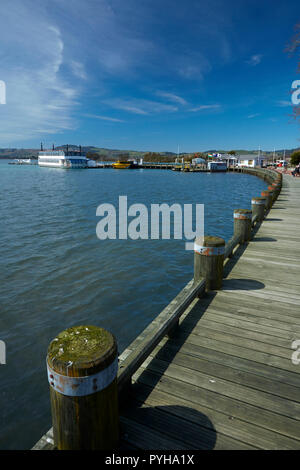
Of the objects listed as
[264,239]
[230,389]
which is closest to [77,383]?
[230,389]

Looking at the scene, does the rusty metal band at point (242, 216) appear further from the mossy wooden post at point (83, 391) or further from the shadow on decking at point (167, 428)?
the mossy wooden post at point (83, 391)

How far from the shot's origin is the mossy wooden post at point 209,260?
5.03m

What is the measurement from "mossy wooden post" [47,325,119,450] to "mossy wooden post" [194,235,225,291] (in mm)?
3140

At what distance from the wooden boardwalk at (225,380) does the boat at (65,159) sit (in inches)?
4795

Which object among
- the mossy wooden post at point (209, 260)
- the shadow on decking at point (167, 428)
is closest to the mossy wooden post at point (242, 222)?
the mossy wooden post at point (209, 260)

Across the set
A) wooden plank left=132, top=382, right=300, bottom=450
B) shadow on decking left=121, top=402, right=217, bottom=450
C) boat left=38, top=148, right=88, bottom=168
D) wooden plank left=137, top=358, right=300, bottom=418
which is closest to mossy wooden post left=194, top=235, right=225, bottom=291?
wooden plank left=137, top=358, right=300, bottom=418

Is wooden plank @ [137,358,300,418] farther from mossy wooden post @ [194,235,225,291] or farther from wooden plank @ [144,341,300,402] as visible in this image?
mossy wooden post @ [194,235,225,291]

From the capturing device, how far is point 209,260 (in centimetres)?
507

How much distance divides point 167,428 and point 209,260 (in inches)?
115

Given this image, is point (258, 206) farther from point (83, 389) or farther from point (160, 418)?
point (83, 389)

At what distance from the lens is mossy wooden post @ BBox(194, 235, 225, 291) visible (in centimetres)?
503

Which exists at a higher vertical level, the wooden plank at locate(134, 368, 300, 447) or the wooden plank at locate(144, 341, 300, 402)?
the wooden plank at locate(144, 341, 300, 402)
